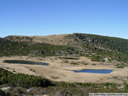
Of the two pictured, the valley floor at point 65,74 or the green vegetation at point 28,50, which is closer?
the valley floor at point 65,74

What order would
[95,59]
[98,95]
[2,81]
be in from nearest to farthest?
[98,95]
[2,81]
[95,59]

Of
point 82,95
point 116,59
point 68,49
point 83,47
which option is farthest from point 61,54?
point 82,95

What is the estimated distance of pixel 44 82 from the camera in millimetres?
43719

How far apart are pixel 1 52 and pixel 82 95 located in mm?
153449

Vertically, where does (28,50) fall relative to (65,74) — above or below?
above

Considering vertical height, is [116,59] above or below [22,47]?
below

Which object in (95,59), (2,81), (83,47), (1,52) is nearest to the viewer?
(2,81)

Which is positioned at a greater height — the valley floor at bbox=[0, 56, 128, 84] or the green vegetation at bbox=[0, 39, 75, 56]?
the green vegetation at bbox=[0, 39, 75, 56]

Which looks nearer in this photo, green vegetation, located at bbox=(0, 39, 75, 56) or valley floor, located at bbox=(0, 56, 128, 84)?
valley floor, located at bbox=(0, 56, 128, 84)

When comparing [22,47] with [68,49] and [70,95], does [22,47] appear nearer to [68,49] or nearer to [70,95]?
[68,49]

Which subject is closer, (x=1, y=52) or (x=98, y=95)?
(x=98, y=95)

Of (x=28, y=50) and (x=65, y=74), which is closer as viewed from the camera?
(x=65, y=74)

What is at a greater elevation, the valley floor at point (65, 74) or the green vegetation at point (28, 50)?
the green vegetation at point (28, 50)

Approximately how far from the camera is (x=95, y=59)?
460ft
